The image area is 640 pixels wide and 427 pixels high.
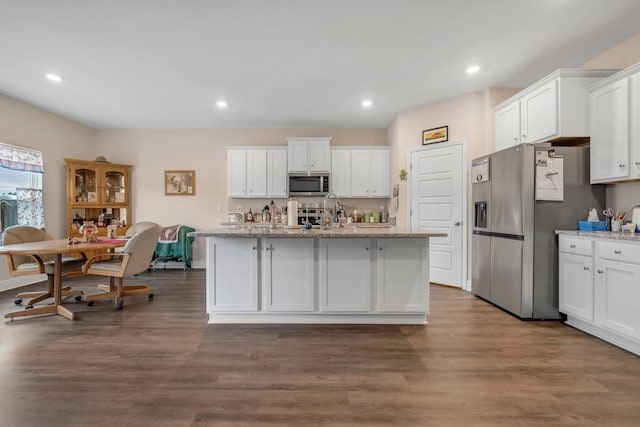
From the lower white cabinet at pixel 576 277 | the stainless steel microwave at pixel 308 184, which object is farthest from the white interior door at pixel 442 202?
the stainless steel microwave at pixel 308 184

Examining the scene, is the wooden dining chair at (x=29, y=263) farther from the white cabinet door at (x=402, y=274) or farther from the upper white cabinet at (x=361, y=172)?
the upper white cabinet at (x=361, y=172)

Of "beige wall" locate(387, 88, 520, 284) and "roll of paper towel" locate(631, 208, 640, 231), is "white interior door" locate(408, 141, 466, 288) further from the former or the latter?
"roll of paper towel" locate(631, 208, 640, 231)

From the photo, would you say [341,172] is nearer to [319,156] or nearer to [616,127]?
[319,156]

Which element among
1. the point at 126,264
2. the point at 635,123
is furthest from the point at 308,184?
the point at 635,123

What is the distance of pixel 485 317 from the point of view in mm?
3020

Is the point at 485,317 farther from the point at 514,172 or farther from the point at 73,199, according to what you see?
the point at 73,199

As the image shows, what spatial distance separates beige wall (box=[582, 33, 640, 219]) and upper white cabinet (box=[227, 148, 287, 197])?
450cm

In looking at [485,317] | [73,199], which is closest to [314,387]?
[485,317]

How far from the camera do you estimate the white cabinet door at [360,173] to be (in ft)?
17.6

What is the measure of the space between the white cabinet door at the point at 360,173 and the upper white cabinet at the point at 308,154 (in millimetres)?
489

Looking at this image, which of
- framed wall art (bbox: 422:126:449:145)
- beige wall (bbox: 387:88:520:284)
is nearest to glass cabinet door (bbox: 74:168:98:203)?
beige wall (bbox: 387:88:520:284)

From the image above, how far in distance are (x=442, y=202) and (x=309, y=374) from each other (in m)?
3.37

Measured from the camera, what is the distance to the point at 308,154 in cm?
536

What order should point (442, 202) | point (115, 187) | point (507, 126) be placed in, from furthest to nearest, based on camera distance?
point (115, 187) → point (442, 202) → point (507, 126)
